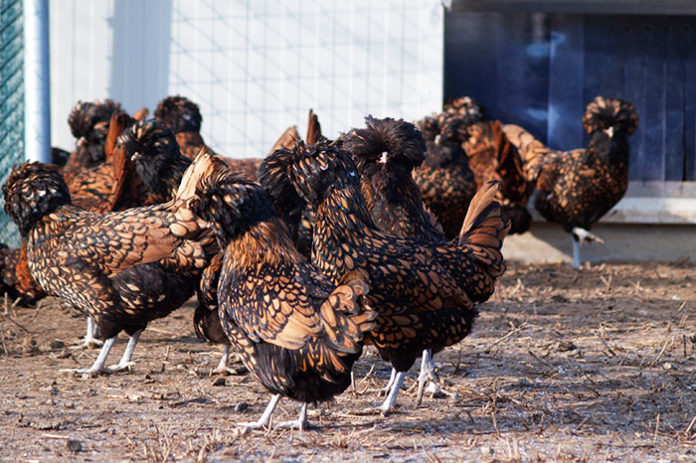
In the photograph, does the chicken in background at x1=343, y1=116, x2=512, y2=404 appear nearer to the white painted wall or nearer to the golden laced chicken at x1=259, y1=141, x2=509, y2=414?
the golden laced chicken at x1=259, y1=141, x2=509, y2=414

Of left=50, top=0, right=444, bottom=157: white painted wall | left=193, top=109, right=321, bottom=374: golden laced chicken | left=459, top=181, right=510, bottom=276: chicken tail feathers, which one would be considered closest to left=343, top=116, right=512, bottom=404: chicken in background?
left=459, top=181, right=510, bottom=276: chicken tail feathers

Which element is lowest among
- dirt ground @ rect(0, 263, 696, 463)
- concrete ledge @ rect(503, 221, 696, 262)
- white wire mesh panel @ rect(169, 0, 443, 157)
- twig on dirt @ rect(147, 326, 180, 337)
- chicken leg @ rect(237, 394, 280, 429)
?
twig on dirt @ rect(147, 326, 180, 337)

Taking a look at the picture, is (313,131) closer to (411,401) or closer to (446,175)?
(446,175)

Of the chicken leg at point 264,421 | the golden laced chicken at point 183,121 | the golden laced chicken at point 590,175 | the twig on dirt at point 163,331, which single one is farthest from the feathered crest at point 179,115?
the chicken leg at point 264,421

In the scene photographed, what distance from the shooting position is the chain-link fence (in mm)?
6242

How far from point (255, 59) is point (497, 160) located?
2486 mm

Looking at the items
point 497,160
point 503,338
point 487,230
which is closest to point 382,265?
point 487,230

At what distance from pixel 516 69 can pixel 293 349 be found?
579 centimetres

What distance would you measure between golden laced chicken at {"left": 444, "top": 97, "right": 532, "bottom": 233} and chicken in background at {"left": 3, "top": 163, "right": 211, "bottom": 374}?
11.4 feet

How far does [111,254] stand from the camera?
3.90 meters

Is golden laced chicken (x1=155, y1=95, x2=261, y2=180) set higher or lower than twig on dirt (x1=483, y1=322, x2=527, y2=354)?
higher

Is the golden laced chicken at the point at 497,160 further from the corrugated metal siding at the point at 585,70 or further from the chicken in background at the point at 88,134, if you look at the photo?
the chicken in background at the point at 88,134

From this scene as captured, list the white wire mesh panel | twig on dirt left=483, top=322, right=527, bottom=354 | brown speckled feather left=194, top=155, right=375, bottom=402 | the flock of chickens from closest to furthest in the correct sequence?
1. brown speckled feather left=194, top=155, right=375, bottom=402
2. the flock of chickens
3. twig on dirt left=483, top=322, right=527, bottom=354
4. the white wire mesh panel

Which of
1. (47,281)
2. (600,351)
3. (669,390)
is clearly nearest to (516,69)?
(600,351)
